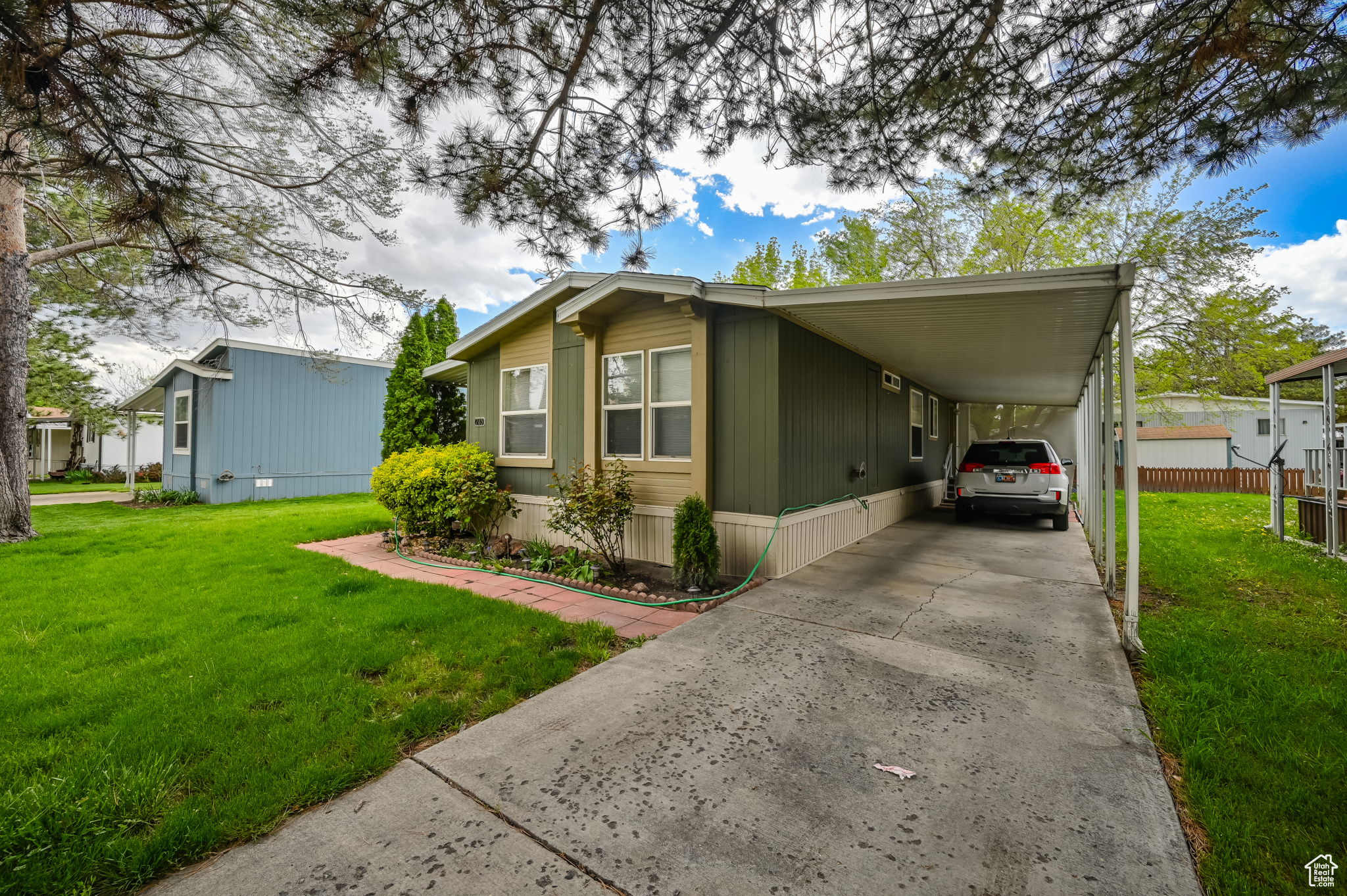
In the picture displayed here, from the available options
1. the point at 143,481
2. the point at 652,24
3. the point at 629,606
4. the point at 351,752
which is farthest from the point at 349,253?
the point at 143,481

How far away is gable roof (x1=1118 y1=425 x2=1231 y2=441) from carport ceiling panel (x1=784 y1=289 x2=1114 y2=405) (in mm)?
12476

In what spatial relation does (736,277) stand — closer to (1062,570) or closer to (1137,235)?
(1137,235)

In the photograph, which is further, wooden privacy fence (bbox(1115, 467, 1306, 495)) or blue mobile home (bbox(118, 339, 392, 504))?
wooden privacy fence (bbox(1115, 467, 1306, 495))

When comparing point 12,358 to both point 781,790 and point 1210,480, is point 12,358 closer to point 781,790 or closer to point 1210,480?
point 781,790

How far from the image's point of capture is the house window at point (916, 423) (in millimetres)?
9906

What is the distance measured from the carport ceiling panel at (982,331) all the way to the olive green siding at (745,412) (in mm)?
471

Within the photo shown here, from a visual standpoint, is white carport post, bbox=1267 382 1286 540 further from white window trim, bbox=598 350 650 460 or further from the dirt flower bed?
white window trim, bbox=598 350 650 460

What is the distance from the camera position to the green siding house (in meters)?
5.27

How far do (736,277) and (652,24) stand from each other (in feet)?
67.0

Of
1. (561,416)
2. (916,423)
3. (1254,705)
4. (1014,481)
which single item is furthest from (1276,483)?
(561,416)

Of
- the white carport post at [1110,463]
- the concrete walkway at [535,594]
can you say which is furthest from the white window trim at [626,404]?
the white carport post at [1110,463]

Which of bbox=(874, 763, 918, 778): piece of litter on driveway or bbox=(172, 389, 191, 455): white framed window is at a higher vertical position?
bbox=(172, 389, 191, 455): white framed window

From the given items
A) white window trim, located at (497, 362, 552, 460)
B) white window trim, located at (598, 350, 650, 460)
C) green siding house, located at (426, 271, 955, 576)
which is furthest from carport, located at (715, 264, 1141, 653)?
white window trim, located at (497, 362, 552, 460)

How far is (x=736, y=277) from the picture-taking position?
23.4 metres
